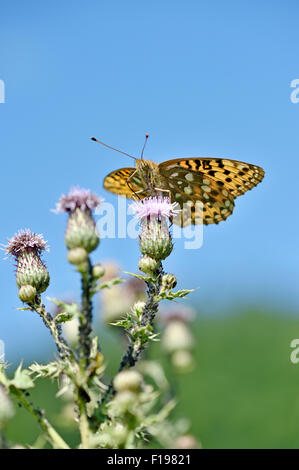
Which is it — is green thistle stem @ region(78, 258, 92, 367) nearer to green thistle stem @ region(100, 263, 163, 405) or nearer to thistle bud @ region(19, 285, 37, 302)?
green thistle stem @ region(100, 263, 163, 405)

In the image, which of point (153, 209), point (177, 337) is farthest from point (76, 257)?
point (177, 337)

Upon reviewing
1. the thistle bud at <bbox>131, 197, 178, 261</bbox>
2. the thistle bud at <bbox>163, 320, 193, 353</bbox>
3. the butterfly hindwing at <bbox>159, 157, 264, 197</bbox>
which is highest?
the butterfly hindwing at <bbox>159, 157, 264, 197</bbox>

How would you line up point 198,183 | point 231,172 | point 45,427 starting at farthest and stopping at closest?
point 231,172 → point 198,183 → point 45,427

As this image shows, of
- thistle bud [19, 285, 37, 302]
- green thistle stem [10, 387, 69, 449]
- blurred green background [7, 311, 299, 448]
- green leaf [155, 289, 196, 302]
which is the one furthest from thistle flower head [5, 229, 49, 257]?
blurred green background [7, 311, 299, 448]

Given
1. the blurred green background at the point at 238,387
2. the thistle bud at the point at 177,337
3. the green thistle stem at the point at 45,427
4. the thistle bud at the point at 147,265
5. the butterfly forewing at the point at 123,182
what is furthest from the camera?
the blurred green background at the point at 238,387

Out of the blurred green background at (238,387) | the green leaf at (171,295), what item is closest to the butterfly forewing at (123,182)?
the green leaf at (171,295)

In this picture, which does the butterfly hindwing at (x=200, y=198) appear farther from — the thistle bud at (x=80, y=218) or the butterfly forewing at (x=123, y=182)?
the thistle bud at (x=80, y=218)

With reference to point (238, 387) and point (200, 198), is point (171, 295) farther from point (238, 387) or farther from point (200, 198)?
point (238, 387)

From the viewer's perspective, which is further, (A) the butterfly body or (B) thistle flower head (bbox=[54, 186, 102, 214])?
(A) the butterfly body
